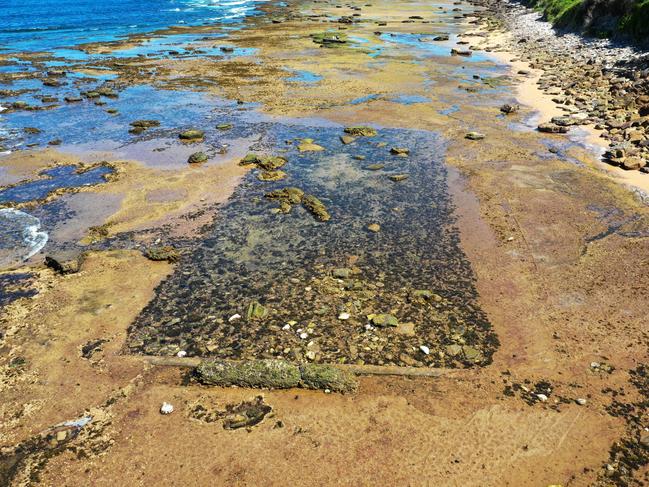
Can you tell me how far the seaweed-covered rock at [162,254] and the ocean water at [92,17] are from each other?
44497 mm

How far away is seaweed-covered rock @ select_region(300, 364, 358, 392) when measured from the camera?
854 cm

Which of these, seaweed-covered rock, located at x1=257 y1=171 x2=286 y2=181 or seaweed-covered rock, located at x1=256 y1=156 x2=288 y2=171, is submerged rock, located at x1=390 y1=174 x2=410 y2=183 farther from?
seaweed-covered rock, located at x1=256 y1=156 x2=288 y2=171

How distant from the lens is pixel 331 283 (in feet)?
37.8

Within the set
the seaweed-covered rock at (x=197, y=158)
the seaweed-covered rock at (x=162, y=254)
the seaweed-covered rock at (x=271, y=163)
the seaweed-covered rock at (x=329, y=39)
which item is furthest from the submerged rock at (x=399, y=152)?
the seaweed-covered rock at (x=329, y=39)

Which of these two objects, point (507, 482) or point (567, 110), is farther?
point (567, 110)

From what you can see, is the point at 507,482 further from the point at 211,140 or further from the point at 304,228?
the point at 211,140

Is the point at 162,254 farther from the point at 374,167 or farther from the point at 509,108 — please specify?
the point at 509,108

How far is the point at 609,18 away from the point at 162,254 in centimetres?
4091

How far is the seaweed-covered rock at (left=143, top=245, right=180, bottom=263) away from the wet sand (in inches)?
11.0

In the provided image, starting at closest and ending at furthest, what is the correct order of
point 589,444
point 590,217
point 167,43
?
point 589,444 → point 590,217 → point 167,43

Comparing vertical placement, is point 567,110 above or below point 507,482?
above

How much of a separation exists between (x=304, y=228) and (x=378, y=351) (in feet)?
18.5

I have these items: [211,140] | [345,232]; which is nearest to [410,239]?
[345,232]

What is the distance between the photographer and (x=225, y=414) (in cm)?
808
